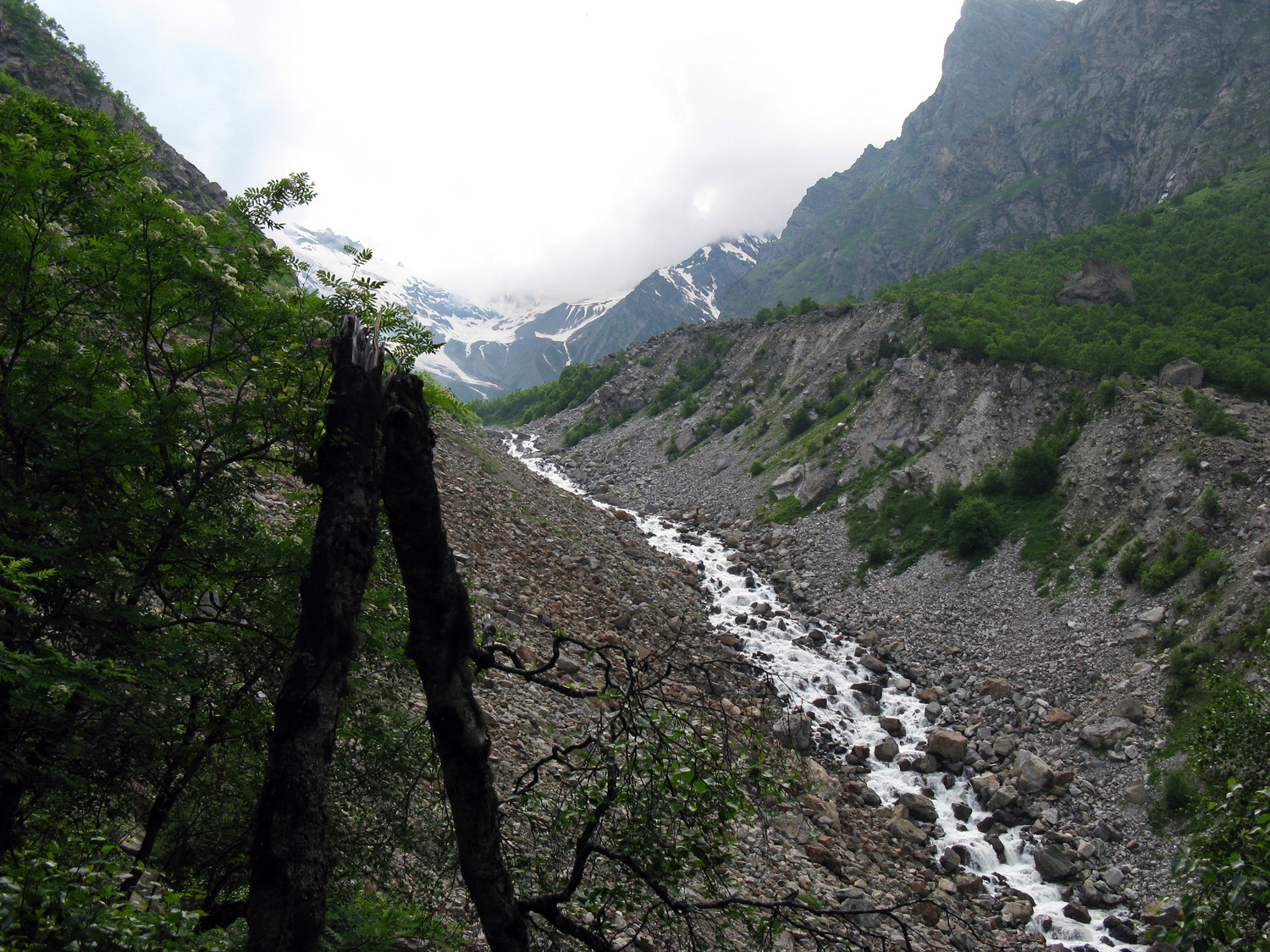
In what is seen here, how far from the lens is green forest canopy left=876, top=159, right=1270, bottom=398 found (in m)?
33.5

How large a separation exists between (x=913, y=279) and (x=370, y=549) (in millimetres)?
77490

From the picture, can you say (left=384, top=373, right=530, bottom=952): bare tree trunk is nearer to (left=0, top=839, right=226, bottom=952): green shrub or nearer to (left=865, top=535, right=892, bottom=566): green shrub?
(left=0, top=839, right=226, bottom=952): green shrub

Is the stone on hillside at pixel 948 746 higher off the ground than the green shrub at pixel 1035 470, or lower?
lower

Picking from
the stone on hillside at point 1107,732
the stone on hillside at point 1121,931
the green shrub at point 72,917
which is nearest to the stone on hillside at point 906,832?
the stone on hillside at point 1121,931

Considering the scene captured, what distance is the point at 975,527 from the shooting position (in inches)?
1148

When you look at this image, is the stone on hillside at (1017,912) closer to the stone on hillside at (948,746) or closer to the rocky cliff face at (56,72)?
the stone on hillside at (948,746)

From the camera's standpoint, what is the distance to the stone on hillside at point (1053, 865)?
46.1 ft

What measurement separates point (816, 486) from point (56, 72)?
→ 56.6m

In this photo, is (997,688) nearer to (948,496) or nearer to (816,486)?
(948,496)

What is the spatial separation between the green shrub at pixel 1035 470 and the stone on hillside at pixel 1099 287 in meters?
23.0

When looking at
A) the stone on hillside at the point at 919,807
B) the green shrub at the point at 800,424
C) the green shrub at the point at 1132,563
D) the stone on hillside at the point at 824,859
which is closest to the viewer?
the stone on hillside at the point at 824,859

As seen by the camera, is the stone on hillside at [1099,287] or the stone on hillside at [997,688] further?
the stone on hillside at [1099,287]

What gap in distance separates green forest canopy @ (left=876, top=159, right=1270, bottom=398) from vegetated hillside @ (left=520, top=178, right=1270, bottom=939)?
27 centimetres

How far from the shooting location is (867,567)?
3092 cm
